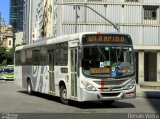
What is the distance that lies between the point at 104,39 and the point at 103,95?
226 cm

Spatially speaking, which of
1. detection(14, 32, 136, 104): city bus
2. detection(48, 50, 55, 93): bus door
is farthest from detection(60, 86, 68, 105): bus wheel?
detection(48, 50, 55, 93): bus door

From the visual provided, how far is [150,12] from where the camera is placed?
59156mm

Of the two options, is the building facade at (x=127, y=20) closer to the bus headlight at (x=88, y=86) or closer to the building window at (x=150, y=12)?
the building window at (x=150, y=12)

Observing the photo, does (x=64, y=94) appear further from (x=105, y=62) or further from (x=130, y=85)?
(x=130, y=85)

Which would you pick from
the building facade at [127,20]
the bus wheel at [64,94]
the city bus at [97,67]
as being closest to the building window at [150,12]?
the building facade at [127,20]

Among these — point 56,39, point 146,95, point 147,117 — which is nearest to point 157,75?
point 146,95

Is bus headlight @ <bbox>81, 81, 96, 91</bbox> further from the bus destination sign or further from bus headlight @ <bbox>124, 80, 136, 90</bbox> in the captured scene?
the bus destination sign

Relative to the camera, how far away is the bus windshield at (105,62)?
17.6 meters

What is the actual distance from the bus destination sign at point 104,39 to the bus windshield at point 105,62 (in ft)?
0.87

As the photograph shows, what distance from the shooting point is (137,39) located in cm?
5788

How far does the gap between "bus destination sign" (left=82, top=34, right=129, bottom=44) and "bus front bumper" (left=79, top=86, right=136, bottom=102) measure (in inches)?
77.7

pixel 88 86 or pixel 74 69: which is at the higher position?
pixel 74 69

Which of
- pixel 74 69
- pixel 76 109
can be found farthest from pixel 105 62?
pixel 76 109

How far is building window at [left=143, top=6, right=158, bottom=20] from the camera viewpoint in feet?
193
